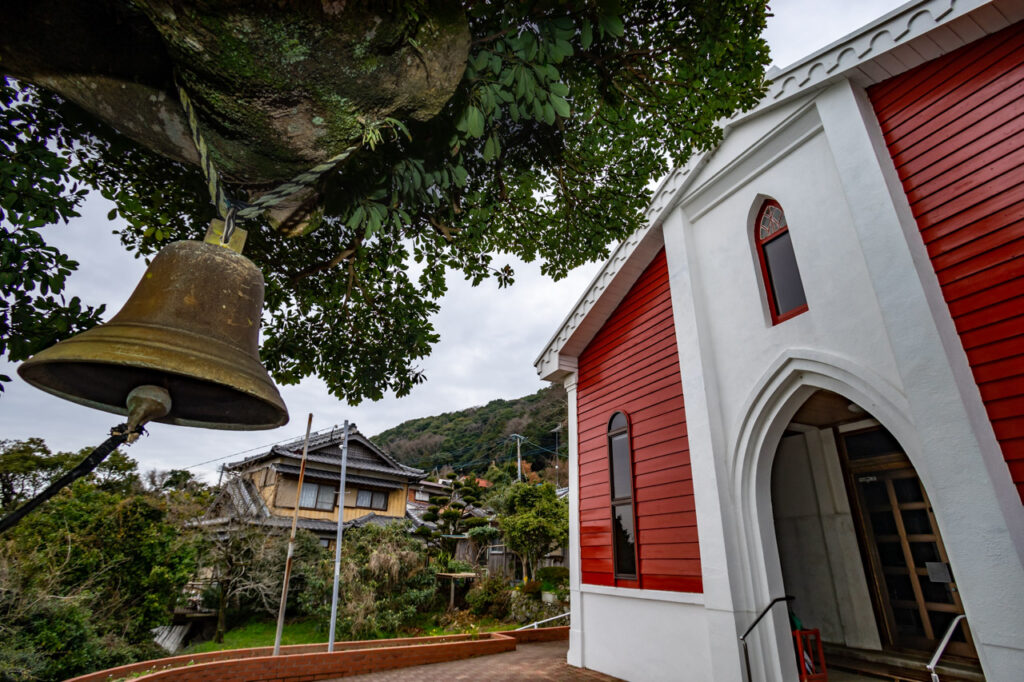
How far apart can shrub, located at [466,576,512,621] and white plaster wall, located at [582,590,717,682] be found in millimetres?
8829

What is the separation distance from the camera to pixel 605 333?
28.1 feet

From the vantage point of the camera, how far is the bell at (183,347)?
1723mm

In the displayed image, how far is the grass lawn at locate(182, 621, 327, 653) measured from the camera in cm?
1355

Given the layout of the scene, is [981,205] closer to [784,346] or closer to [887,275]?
[887,275]

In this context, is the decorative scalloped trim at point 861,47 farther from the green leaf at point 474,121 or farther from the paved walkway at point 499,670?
the paved walkway at point 499,670

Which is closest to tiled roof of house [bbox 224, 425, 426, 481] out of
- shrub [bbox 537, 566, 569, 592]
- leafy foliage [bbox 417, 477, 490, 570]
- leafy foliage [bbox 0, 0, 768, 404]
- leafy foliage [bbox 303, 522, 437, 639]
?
leafy foliage [bbox 417, 477, 490, 570]

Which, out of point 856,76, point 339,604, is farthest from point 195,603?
point 856,76

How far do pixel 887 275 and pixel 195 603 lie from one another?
67.4ft

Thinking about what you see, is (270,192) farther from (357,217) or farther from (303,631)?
(303,631)

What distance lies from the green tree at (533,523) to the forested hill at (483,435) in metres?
20.0

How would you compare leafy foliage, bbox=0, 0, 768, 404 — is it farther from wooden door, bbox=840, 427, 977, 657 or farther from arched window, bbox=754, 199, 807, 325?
wooden door, bbox=840, 427, 977, 657

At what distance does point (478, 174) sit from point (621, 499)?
535 centimetres

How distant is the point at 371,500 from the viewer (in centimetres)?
2491

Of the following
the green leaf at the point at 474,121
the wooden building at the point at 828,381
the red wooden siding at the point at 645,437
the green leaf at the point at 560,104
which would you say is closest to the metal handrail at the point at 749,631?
the wooden building at the point at 828,381
